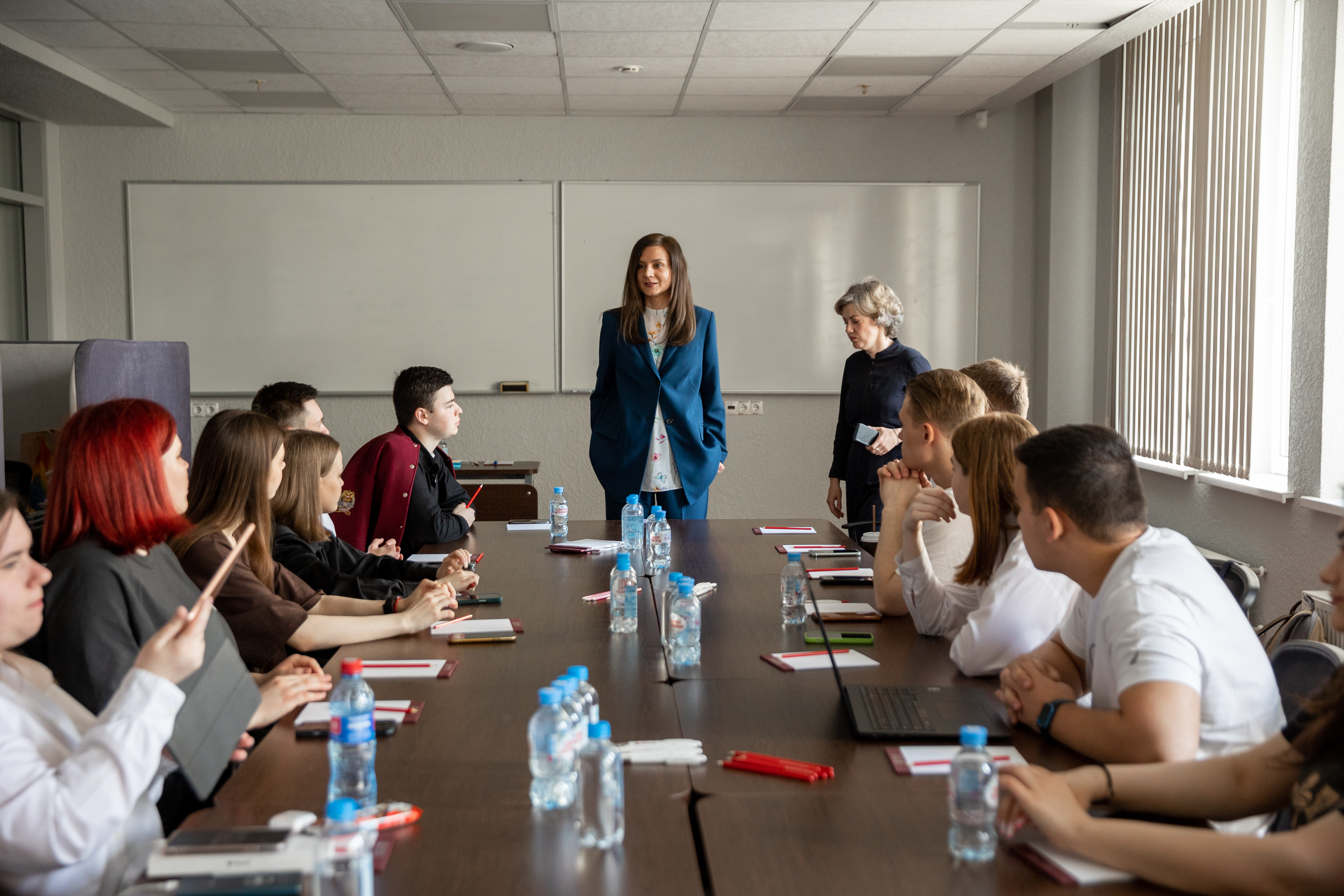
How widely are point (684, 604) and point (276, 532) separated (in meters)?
1.30

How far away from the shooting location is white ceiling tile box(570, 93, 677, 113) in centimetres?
575

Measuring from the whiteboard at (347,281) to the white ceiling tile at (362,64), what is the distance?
0.99 metres

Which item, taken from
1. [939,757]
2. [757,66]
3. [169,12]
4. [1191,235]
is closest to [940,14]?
[757,66]

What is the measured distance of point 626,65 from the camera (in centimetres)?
516

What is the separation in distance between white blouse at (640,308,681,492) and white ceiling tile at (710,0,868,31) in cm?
132

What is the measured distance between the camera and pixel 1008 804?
127cm

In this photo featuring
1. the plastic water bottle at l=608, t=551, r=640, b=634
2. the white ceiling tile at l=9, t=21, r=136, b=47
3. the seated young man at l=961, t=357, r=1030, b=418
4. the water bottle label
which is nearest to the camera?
the water bottle label

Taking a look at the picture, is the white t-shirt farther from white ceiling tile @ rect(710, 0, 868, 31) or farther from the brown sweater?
white ceiling tile @ rect(710, 0, 868, 31)

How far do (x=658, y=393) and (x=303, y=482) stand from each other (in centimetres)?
155

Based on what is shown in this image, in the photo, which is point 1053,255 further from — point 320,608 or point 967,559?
point 320,608

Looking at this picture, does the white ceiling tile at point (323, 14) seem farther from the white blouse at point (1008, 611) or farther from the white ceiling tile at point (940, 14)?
the white blouse at point (1008, 611)

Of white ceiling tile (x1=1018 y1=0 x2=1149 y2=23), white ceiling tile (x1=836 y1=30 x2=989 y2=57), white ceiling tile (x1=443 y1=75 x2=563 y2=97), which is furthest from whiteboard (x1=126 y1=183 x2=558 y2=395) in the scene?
white ceiling tile (x1=1018 y1=0 x2=1149 y2=23)

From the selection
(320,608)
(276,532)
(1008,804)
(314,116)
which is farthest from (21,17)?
(1008,804)

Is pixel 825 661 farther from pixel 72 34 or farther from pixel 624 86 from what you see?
pixel 72 34
